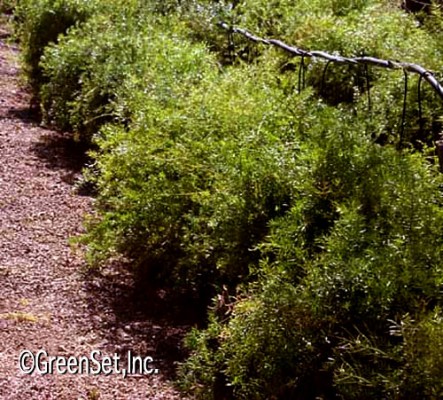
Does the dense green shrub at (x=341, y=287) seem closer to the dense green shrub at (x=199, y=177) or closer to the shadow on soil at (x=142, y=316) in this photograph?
the dense green shrub at (x=199, y=177)

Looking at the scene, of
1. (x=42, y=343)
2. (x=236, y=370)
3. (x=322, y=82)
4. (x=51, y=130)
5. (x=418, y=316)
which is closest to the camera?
(x=418, y=316)

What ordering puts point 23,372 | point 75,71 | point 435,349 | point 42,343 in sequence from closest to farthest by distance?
point 435,349
point 23,372
point 42,343
point 75,71

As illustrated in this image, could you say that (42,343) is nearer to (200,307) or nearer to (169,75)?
(200,307)

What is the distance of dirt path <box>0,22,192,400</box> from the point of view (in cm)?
375

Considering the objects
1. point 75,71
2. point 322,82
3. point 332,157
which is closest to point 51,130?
point 75,71

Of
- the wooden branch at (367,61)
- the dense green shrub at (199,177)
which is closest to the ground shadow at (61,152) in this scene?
the wooden branch at (367,61)

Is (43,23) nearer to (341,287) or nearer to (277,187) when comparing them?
A: (277,187)

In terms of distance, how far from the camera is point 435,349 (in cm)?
257

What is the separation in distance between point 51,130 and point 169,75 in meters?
3.18

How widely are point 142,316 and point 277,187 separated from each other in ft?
3.92

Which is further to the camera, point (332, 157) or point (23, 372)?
point (23, 372)

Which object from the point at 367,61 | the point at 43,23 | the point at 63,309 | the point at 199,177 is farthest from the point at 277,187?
the point at 43,23

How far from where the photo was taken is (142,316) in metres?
4.49

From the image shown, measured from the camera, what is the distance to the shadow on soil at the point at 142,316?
4105mm
